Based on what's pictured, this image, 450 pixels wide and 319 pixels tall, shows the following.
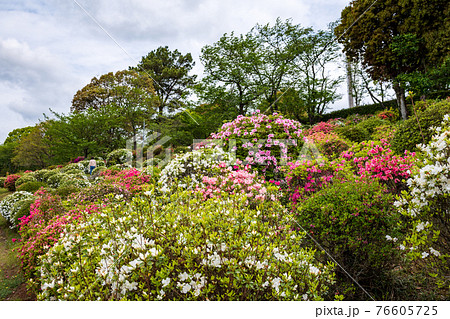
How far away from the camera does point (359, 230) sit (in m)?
2.46

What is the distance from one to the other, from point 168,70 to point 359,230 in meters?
23.7

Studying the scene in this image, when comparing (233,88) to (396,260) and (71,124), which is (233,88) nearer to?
(71,124)

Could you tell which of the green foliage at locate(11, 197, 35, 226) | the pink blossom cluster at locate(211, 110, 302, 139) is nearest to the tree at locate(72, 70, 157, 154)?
the green foliage at locate(11, 197, 35, 226)

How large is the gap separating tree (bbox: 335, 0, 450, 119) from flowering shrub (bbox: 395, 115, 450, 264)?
393 inches

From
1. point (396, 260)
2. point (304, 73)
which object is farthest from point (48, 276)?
point (304, 73)

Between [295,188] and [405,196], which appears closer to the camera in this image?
[405,196]

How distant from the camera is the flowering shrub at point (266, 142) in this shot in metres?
5.30

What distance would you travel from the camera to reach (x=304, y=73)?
1730cm

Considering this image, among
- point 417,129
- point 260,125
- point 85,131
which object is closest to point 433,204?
point 417,129

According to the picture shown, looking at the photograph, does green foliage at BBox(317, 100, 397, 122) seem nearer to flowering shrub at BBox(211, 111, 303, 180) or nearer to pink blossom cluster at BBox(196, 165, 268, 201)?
A: flowering shrub at BBox(211, 111, 303, 180)

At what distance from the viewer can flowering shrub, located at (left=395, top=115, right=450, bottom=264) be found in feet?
5.60

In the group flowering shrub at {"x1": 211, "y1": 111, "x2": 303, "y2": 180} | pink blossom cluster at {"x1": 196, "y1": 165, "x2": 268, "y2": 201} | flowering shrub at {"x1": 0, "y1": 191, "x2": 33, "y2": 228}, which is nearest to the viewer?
pink blossom cluster at {"x1": 196, "y1": 165, "x2": 268, "y2": 201}

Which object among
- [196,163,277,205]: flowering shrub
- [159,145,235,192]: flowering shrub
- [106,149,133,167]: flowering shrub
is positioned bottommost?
[196,163,277,205]: flowering shrub
